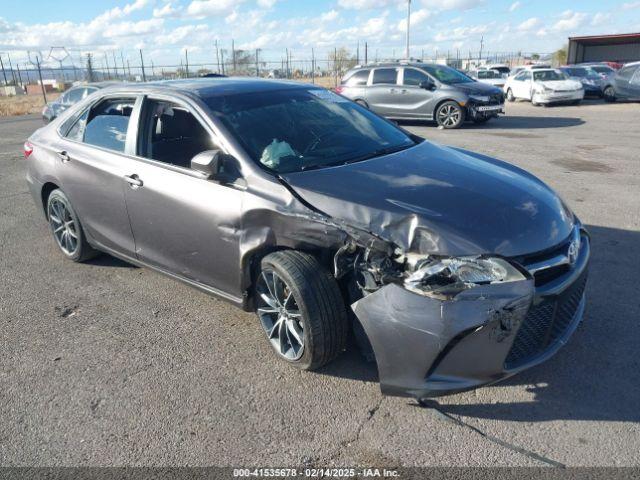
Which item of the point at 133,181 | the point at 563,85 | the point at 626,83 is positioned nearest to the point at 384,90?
the point at 563,85

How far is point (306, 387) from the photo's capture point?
10.4ft

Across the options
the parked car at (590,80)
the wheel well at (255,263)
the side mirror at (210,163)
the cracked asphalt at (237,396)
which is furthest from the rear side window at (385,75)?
the wheel well at (255,263)

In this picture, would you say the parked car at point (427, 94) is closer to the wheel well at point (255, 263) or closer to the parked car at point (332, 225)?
the parked car at point (332, 225)

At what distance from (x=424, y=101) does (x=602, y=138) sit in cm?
458

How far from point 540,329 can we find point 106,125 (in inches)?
147

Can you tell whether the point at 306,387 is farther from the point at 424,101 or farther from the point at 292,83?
the point at 424,101

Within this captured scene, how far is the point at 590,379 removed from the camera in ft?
10.2

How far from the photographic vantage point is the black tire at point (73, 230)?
487 centimetres

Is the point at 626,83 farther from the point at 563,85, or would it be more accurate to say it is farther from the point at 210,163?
the point at 210,163

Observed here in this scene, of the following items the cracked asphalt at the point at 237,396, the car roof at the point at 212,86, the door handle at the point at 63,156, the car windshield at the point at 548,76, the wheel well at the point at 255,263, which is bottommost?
the cracked asphalt at the point at 237,396

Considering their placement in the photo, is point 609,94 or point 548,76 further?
point 609,94

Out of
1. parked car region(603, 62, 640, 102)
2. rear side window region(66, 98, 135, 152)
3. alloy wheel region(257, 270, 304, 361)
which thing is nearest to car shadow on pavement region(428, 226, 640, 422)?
alloy wheel region(257, 270, 304, 361)

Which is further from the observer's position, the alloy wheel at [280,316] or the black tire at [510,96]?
the black tire at [510,96]

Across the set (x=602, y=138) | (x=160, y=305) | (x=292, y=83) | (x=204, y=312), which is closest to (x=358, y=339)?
(x=204, y=312)
